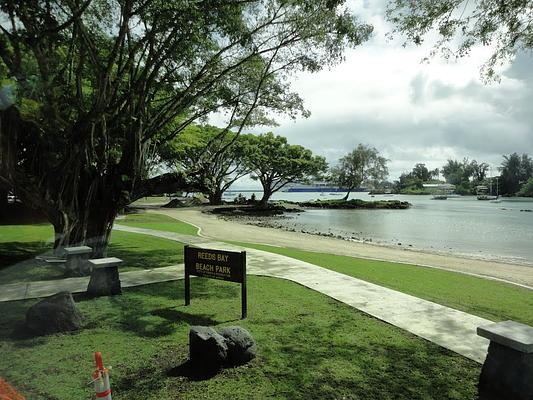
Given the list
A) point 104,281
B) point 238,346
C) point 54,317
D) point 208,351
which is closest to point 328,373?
point 238,346

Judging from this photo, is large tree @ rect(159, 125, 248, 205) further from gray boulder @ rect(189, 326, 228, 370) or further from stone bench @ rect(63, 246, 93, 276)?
gray boulder @ rect(189, 326, 228, 370)

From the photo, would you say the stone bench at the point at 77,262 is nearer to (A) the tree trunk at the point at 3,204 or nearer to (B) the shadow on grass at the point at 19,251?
(B) the shadow on grass at the point at 19,251

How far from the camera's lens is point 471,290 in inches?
407

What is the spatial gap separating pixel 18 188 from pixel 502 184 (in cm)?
13708

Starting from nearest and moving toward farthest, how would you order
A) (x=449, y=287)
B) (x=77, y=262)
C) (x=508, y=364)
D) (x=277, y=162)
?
(x=508, y=364) < (x=77, y=262) < (x=449, y=287) < (x=277, y=162)

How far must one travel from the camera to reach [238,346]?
5.12m

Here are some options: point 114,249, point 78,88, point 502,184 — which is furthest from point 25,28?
point 502,184

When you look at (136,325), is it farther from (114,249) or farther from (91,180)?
(114,249)

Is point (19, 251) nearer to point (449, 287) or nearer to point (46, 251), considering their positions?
point (46, 251)

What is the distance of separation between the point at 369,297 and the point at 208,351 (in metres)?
A: 4.65

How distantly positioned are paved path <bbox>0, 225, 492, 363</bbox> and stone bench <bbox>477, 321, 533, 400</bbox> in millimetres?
1144

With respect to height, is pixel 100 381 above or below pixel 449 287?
above

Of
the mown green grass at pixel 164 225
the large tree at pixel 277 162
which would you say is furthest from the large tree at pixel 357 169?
the mown green grass at pixel 164 225

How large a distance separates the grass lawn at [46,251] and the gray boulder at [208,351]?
6.51m
